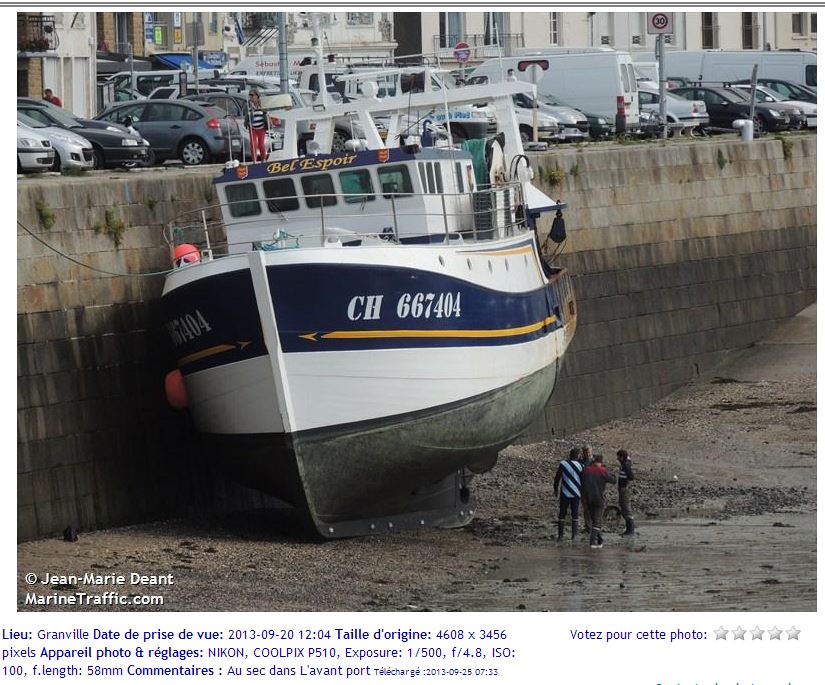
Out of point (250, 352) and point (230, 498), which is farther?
point (230, 498)

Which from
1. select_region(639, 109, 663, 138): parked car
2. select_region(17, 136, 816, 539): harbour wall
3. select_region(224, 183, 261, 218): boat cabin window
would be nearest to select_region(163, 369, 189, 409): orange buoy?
select_region(17, 136, 816, 539): harbour wall

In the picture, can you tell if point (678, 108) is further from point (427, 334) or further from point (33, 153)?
point (427, 334)

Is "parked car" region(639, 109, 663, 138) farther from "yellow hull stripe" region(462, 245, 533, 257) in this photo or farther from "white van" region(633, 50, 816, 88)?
"yellow hull stripe" region(462, 245, 533, 257)

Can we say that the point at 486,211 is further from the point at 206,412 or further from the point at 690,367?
the point at 690,367

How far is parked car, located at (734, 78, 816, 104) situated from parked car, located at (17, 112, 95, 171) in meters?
22.3

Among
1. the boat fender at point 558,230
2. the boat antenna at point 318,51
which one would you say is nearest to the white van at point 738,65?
the boat fender at point 558,230

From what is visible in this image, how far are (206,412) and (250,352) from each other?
125 cm

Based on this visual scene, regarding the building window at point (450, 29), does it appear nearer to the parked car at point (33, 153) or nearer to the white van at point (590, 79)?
the white van at point (590, 79)

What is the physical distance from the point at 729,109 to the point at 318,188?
24.1 meters

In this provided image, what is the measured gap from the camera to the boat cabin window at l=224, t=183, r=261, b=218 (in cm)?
2075

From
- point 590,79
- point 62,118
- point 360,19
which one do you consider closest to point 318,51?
point 62,118

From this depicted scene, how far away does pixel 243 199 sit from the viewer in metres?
20.9

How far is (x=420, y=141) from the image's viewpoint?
72.7 ft

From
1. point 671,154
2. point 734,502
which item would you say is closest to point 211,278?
point 734,502
